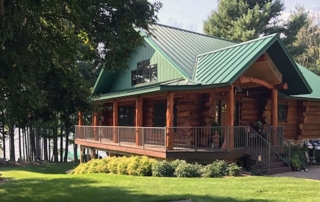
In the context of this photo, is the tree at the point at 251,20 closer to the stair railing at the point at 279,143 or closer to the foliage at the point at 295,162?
the stair railing at the point at 279,143

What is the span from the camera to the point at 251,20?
1372 inches

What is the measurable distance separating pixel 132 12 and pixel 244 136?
28.2 ft

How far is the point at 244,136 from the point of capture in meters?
14.4

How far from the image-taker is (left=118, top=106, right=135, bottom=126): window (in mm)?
22719

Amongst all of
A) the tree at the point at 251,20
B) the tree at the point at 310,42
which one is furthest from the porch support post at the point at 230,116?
the tree at the point at 310,42

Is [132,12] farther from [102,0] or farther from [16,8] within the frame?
[16,8]

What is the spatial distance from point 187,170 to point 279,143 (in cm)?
560

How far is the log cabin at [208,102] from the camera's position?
543 inches

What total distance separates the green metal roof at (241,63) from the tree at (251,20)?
18.9 metres

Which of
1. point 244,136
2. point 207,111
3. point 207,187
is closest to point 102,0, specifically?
point 207,187

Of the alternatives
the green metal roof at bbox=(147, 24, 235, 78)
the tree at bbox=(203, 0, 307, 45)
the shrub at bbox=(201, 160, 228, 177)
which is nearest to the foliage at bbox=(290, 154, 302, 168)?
the shrub at bbox=(201, 160, 228, 177)

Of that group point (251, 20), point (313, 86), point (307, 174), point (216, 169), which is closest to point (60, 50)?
point (216, 169)

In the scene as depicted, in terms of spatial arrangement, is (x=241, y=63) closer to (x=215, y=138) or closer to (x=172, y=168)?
(x=215, y=138)

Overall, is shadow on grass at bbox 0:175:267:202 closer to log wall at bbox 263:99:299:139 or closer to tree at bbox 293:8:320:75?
log wall at bbox 263:99:299:139
